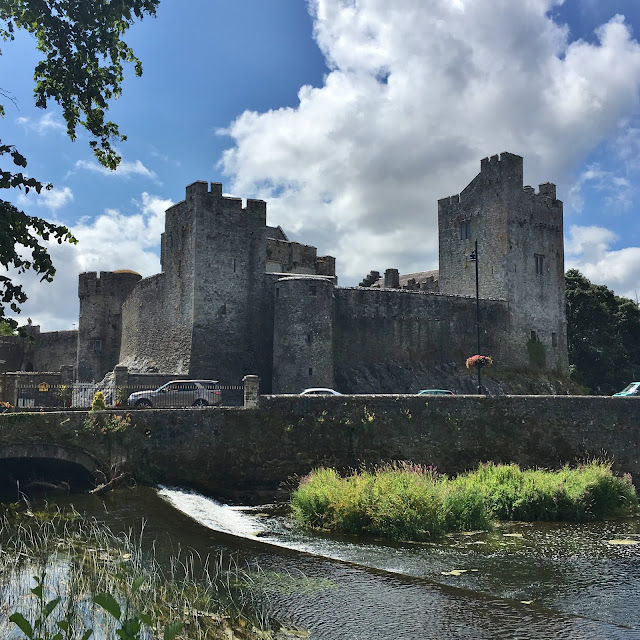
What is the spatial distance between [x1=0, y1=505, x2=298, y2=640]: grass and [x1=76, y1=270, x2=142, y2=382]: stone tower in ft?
102

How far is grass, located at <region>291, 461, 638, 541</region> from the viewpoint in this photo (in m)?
17.7

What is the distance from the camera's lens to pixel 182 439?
22.7 m

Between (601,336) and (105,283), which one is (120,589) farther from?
(601,336)

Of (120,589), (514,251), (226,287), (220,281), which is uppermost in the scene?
A: (514,251)

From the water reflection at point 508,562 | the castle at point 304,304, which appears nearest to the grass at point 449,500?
the water reflection at point 508,562

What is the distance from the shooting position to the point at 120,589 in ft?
37.9

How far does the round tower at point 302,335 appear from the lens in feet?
111

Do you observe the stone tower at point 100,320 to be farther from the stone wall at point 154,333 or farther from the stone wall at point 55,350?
the stone wall at point 55,350

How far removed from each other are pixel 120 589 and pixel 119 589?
0.02 meters

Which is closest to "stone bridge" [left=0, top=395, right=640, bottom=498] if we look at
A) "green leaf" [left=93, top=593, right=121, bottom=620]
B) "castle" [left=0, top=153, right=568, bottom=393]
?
"castle" [left=0, top=153, right=568, bottom=393]

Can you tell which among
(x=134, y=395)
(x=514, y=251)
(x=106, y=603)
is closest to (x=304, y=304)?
(x=134, y=395)

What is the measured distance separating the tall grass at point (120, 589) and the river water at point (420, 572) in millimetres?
686

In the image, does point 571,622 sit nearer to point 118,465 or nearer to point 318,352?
point 118,465

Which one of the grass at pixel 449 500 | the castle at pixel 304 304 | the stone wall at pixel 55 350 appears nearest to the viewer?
the grass at pixel 449 500
